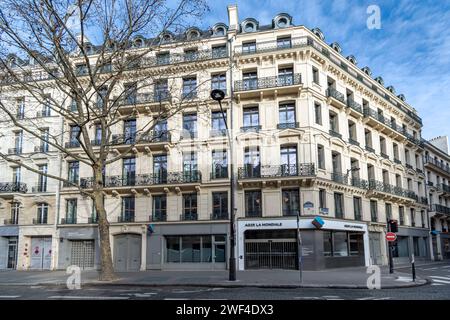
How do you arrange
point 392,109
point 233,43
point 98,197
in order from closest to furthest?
point 98,197, point 233,43, point 392,109

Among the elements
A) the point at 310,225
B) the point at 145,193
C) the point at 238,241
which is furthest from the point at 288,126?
the point at 145,193

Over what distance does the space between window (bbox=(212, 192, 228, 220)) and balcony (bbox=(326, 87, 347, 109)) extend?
10.3 metres

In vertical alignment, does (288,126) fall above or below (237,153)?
above

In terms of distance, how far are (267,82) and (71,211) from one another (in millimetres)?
17569

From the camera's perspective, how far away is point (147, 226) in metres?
25.6

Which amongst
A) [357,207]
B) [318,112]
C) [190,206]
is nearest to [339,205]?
[357,207]

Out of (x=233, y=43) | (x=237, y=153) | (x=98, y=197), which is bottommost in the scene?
(x=98, y=197)

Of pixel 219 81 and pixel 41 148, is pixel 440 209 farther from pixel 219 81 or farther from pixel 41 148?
pixel 41 148

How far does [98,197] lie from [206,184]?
9.15 metres

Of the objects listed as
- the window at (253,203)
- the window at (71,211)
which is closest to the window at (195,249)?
the window at (253,203)

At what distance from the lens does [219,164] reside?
1001 inches
